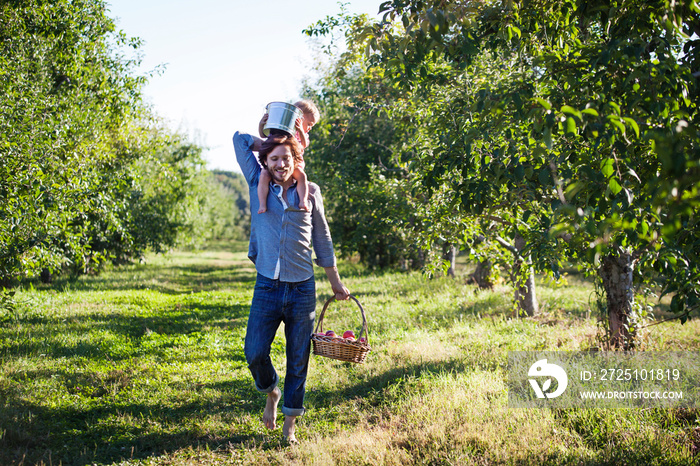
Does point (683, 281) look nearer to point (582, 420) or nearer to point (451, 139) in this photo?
point (582, 420)

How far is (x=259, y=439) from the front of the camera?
4.09m

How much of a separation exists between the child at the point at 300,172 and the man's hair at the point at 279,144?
0.05 m

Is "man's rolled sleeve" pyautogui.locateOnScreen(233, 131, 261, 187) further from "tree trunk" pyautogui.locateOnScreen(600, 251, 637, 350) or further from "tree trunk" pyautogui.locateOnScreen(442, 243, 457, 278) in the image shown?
"tree trunk" pyautogui.locateOnScreen(600, 251, 637, 350)

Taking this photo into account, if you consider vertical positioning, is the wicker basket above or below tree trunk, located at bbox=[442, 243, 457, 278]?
below

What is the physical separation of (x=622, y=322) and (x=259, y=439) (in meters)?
4.38

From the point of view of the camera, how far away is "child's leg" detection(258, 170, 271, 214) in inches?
147

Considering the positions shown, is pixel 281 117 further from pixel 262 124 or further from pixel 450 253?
pixel 450 253

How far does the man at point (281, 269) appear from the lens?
3.78 meters

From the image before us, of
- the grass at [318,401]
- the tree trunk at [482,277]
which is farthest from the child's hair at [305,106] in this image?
the tree trunk at [482,277]

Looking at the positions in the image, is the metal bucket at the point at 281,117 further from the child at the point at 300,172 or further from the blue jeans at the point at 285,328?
the blue jeans at the point at 285,328

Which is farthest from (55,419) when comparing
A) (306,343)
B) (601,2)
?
(601,2)
